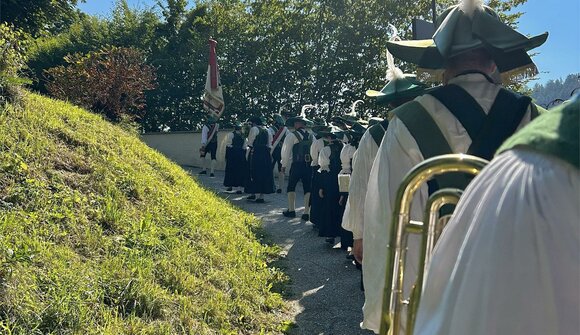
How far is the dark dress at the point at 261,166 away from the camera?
12617 mm

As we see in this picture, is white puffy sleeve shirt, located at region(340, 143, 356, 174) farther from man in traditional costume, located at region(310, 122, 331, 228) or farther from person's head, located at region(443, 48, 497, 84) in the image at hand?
person's head, located at region(443, 48, 497, 84)

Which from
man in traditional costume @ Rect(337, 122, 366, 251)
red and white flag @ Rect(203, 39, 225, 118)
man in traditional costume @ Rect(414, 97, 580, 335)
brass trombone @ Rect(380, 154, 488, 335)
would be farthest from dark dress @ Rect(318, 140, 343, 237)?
red and white flag @ Rect(203, 39, 225, 118)

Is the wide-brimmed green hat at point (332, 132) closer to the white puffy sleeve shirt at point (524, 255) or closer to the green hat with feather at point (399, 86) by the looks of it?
the green hat with feather at point (399, 86)

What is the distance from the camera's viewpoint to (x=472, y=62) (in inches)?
96.6

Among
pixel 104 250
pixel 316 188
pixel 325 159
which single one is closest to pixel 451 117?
pixel 104 250

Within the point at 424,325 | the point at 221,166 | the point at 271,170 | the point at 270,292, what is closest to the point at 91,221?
the point at 270,292

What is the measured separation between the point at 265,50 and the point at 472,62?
76.9 feet

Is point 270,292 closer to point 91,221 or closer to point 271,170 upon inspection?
point 91,221

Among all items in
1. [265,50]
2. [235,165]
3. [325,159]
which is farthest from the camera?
[265,50]

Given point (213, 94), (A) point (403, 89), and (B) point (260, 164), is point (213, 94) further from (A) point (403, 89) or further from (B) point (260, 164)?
(A) point (403, 89)

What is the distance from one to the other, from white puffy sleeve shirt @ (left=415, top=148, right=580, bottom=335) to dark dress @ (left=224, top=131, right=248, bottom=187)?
12.9 m

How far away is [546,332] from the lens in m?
0.90

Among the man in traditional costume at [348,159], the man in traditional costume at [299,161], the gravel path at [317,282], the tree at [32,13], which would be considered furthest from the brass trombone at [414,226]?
the tree at [32,13]

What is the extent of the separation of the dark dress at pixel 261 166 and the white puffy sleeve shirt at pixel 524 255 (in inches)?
A: 461
